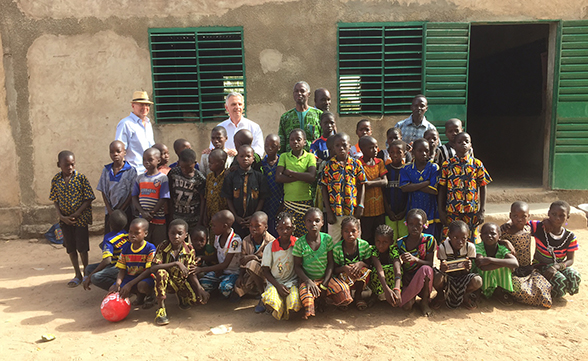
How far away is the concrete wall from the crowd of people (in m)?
1.58

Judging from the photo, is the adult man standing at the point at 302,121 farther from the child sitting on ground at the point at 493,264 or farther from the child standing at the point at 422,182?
the child sitting on ground at the point at 493,264

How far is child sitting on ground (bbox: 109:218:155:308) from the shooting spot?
3527mm

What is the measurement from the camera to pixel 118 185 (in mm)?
4188

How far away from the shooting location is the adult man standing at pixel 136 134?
4.59 m

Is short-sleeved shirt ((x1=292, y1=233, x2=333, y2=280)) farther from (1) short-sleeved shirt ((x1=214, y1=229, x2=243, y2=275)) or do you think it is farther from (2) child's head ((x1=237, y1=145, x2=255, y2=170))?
(2) child's head ((x1=237, y1=145, x2=255, y2=170))

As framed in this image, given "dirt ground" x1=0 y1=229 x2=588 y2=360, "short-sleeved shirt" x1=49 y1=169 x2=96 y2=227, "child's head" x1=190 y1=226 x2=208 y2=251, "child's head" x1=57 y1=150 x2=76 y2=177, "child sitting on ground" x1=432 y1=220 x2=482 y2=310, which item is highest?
"child's head" x1=57 y1=150 x2=76 y2=177

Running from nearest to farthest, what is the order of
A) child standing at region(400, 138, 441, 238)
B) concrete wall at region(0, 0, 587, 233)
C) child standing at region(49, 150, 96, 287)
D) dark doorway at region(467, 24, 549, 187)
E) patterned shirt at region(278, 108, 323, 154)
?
child standing at region(400, 138, 441, 238)
child standing at region(49, 150, 96, 287)
patterned shirt at region(278, 108, 323, 154)
concrete wall at region(0, 0, 587, 233)
dark doorway at region(467, 24, 549, 187)

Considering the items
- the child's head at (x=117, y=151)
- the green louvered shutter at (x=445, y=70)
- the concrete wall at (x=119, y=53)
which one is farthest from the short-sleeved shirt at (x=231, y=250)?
the green louvered shutter at (x=445, y=70)

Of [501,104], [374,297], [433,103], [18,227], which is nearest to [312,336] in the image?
[374,297]

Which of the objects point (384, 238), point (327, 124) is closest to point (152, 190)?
point (327, 124)

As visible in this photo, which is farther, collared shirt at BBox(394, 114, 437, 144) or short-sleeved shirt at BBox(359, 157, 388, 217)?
collared shirt at BBox(394, 114, 437, 144)

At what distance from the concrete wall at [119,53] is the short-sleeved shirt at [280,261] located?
2.73 m

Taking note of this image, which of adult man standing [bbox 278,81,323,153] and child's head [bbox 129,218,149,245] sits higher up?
adult man standing [bbox 278,81,323,153]

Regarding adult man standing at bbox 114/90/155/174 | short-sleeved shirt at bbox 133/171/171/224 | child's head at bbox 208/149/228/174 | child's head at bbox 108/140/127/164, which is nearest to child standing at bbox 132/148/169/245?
short-sleeved shirt at bbox 133/171/171/224
